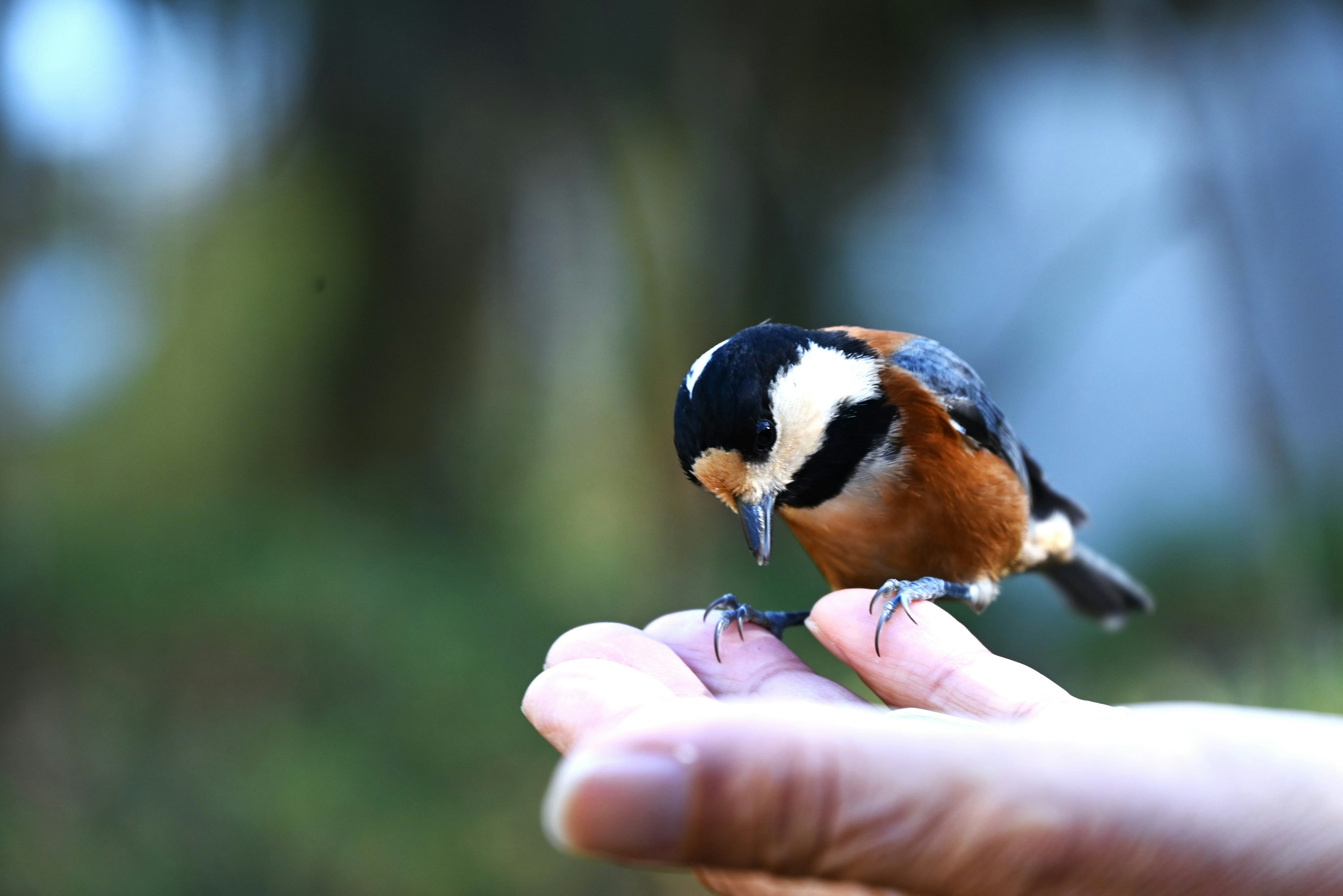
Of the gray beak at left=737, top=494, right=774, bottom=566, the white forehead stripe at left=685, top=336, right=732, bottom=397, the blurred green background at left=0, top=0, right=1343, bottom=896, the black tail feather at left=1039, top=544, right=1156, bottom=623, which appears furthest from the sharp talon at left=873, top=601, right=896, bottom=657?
the blurred green background at left=0, top=0, right=1343, bottom=896

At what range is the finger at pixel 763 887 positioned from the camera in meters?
0.96

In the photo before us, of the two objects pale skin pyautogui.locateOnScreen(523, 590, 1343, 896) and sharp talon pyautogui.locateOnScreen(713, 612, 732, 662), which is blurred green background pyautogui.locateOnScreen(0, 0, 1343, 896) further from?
pale skin pyautogui.locateOnScreen(523, 590, 1343, 896)

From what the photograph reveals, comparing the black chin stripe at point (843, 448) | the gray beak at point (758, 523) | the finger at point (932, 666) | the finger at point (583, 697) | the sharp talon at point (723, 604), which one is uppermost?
the black chin stripe at point (843, 448)

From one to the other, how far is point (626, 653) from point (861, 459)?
0.56m

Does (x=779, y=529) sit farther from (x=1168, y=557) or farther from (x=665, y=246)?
(x=1168, y=557)

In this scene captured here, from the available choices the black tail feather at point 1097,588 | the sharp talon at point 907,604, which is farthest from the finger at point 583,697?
the black tail feather at point 1097,588

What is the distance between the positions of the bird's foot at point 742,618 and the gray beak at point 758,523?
17 centimetres

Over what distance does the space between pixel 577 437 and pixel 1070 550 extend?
2009 mm

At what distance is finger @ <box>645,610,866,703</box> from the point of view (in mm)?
1386

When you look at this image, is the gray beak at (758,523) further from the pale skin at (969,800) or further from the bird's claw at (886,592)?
the pale skin at (969,800)

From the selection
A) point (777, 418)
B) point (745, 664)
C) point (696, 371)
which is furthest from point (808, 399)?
point (745, 664)

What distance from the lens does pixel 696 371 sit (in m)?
1.48

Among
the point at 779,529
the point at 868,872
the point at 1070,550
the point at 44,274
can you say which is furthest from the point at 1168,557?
the point at 44,274

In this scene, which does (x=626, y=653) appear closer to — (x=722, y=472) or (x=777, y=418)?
(x=722, y=472)
